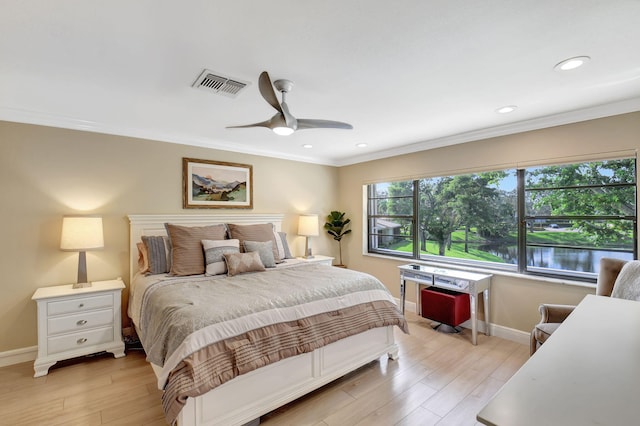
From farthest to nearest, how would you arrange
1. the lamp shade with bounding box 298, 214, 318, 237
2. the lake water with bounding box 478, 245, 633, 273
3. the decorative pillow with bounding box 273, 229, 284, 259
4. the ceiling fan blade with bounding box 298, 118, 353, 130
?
the lamp shade with bounding box 298, 214, 318, 237, the decorative pillow with bounding box 273, 229, 284, 259, the lake water with bounding box 478, 245, 633, 273, the ceiling fan blade with bounding box 298, 118, 353, 130

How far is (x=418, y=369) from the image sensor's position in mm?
2705

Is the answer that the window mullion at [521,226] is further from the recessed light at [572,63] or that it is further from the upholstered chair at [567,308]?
the recessed light at [572,63]

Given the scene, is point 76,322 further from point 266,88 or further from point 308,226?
point 308,226

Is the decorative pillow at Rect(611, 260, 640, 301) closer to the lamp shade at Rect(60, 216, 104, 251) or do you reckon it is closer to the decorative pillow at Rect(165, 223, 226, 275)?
the decorative pillow at Rect(165, 223, 226, 275)

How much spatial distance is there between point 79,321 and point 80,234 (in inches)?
32.0

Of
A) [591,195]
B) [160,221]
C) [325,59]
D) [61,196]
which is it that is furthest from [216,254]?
[591,195]

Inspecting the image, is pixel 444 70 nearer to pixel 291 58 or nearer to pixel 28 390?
pixel 291 58

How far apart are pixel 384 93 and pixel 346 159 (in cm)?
277

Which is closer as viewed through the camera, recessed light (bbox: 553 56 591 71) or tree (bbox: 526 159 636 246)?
recessed light (bbox: 553 56 591 71)

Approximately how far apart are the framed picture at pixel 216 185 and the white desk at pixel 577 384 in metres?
3.79

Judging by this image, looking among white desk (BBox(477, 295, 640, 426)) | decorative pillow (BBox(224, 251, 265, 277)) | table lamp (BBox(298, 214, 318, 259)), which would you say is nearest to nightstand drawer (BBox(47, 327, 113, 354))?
decorative pillow (BBox(224, 251, 265, 277))

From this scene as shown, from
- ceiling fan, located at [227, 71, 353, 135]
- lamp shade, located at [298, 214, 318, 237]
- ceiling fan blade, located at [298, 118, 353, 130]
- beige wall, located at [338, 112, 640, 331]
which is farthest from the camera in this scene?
lamp shade, located at [298, 214, 318, 237]

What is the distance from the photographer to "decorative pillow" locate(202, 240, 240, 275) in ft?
10.2

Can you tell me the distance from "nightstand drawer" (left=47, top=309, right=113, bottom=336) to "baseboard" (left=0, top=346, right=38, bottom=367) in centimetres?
55
